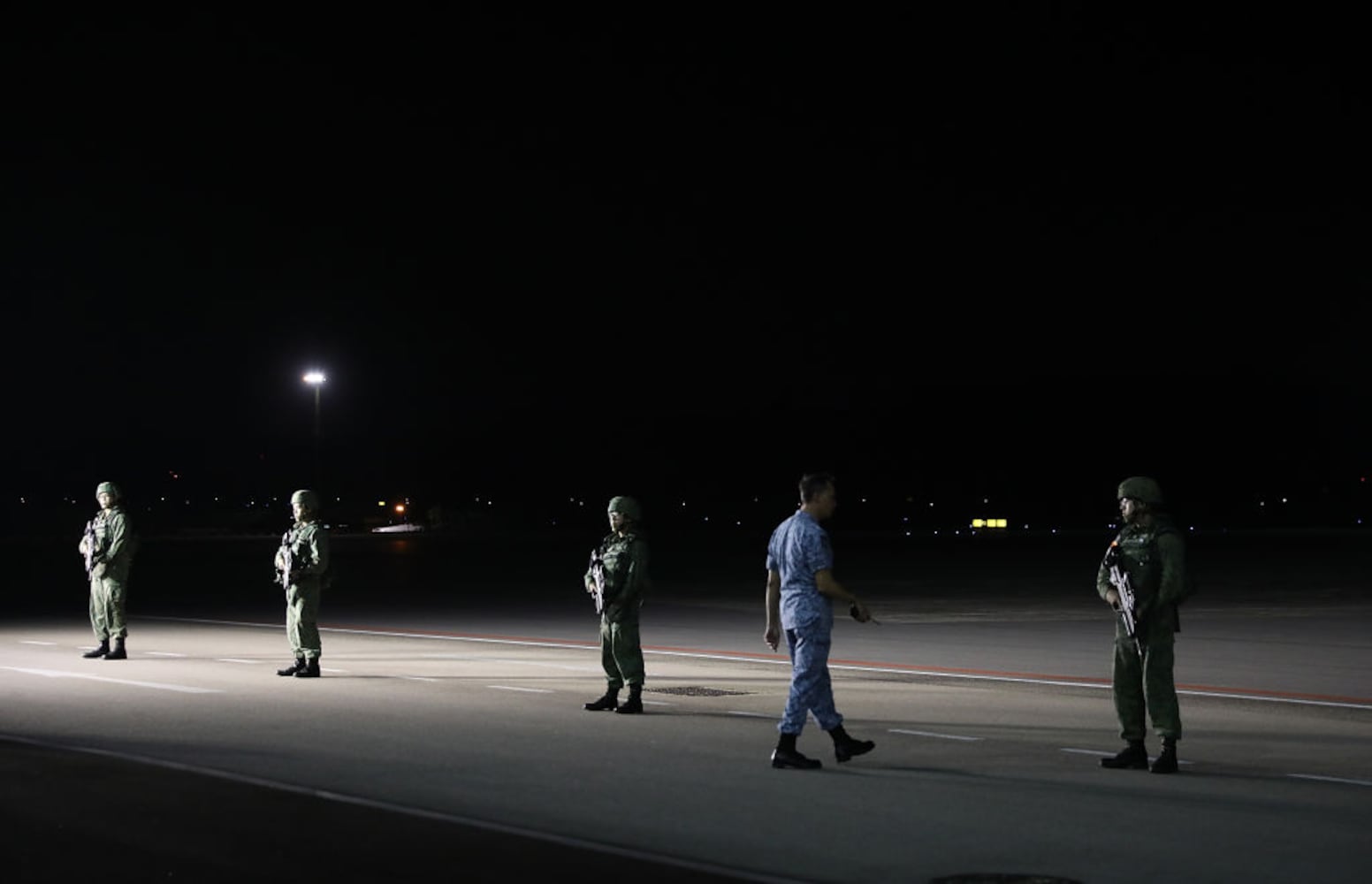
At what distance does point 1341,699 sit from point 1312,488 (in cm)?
12553

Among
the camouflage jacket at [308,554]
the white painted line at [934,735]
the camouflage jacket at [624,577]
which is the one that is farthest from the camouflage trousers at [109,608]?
the white painted line at [934,735]

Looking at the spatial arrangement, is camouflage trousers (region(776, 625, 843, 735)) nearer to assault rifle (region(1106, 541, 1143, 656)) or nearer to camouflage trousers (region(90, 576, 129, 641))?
assault rifle (region(1106, 541, 1143, 656))

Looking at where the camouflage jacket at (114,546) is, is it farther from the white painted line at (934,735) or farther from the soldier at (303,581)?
the white painted line at (934,735)

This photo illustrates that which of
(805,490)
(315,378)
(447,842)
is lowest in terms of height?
(447,842)

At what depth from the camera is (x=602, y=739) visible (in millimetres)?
12625

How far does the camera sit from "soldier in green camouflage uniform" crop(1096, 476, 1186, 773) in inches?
433

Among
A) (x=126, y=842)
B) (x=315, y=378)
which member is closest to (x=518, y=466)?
(x=315, y=378)

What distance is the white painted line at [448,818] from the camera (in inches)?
320

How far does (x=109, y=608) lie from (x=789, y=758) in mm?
10709

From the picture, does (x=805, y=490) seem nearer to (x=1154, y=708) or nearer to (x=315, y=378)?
(x=1154, y=708)

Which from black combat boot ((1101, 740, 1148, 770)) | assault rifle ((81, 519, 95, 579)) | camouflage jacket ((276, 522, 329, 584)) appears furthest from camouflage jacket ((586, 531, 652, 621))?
assault rifle ((81, 519, 95, 579))

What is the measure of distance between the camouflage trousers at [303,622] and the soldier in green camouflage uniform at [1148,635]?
8597 mm

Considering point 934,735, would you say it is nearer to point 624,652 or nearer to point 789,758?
point 789,758

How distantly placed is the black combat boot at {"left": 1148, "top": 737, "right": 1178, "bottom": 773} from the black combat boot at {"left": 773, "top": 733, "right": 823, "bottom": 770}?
199 cm
